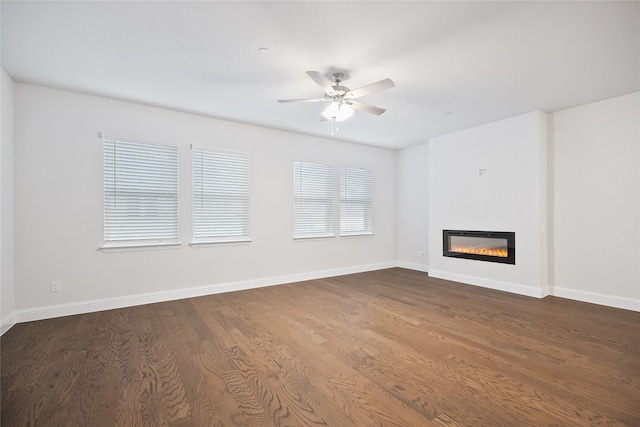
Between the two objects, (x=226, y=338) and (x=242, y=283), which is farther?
(x=242, y=283)

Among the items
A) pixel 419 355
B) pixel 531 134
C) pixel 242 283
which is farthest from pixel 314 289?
pixel 531 134

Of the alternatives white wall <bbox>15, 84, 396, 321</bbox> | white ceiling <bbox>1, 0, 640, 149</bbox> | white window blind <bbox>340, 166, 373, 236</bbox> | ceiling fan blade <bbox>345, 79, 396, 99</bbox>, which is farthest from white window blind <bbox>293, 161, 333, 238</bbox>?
ceiling fan blade <bbox>345, 79, 396, 99</bbox>

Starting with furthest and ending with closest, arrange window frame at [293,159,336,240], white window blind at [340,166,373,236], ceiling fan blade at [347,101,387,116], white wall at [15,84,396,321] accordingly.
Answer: white window blind at [340,166,373,236] < window frame at [293,159,336,240] < white wall at [15,84,396,321] < ceiling fan blade at [347,101,387,116]

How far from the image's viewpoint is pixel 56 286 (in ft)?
11.5

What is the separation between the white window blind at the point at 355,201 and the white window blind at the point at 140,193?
3.12 metres

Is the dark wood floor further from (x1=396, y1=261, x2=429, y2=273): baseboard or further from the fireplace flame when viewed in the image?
(x1=396, y1=261, x2=429, y2=273): baseboard

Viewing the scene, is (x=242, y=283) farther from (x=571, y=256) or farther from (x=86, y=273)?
(x=571, y=256)

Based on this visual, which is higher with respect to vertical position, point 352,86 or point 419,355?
point 352,86

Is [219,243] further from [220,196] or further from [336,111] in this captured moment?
[336,111]

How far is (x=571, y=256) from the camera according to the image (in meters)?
4.21

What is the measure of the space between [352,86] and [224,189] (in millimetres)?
2497

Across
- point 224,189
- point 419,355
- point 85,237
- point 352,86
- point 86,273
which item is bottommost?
point 419,355

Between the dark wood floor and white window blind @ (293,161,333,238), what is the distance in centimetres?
187

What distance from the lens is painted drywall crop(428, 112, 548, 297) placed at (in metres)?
4.30
